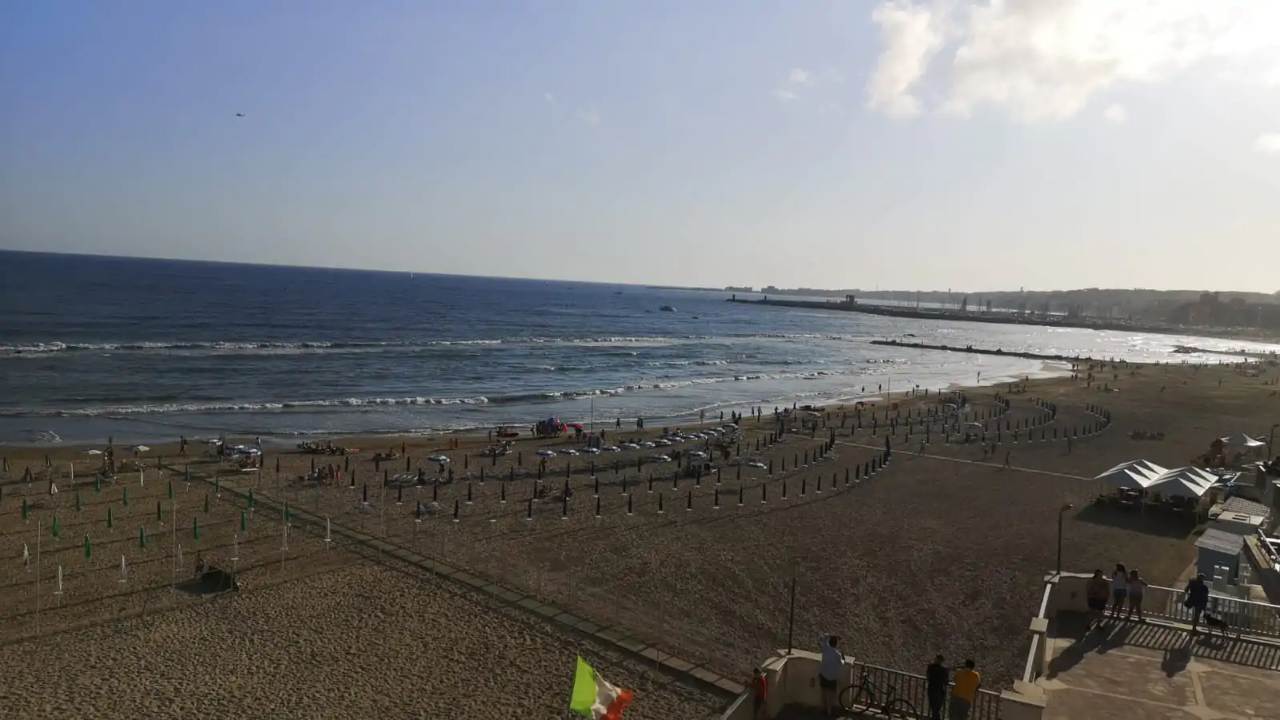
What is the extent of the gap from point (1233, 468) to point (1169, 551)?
12.9 meters

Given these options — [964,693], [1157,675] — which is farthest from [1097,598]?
[964,693]

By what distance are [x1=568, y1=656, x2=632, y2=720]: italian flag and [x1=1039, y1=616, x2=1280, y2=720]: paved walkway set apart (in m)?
5.35

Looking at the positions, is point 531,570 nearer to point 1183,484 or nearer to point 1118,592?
point 1118,592

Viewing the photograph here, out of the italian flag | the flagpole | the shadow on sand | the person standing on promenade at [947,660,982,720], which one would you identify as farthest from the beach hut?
the flagpole

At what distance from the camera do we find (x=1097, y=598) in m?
13.4

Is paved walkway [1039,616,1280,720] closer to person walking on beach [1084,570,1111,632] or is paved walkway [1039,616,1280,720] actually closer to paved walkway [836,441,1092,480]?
person walking on beach [1084,570,1111,632]

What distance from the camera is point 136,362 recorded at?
62562 mm

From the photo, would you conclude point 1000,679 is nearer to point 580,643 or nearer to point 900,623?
point 900,623

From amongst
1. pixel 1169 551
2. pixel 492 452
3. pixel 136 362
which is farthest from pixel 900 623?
pixel 136 362

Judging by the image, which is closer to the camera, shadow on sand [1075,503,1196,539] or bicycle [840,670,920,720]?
bicycle [840,670,920,720]

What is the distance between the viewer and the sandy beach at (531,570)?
14609mm

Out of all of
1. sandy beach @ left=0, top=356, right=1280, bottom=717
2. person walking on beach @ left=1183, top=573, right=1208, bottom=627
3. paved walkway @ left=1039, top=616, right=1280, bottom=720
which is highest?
person walking on beach @ left=1183, top=573, right=1208, bottom=627

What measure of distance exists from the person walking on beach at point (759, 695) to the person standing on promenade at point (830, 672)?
75 cm

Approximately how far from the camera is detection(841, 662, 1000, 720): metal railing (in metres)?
10.5
